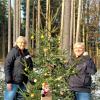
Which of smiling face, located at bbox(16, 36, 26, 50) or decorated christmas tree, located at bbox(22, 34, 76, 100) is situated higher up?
smiling face, located at bbox(16, 36, 26, 50)

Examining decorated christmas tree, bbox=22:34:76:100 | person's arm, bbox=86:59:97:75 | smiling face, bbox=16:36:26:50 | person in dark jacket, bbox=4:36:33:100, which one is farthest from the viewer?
person in dark jacket, bbox=4:36:33:100

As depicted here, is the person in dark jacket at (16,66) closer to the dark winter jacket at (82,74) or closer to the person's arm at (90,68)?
the dark winter jacket at (82,74)

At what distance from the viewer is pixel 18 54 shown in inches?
242

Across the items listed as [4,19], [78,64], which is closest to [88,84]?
[78,64]

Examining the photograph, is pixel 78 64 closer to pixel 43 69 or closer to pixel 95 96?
pixel 43 69

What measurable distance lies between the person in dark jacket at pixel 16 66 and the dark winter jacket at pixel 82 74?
74cm

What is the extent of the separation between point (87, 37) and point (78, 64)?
2391cm

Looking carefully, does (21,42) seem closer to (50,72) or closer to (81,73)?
(50,72)

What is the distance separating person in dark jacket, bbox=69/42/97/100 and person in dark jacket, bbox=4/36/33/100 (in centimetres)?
75

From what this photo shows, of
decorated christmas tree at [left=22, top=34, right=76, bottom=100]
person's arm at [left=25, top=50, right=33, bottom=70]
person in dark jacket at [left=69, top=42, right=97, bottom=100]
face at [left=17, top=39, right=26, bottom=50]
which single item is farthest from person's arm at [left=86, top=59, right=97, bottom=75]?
face at [left=17, top=39, right=26, bottom=50]

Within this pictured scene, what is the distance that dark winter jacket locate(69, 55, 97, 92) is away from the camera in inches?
220

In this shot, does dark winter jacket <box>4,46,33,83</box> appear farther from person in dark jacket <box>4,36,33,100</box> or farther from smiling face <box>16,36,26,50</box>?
smiling face <box>16,36,26,50</box>

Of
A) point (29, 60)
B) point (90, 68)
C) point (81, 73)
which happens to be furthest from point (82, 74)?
point (29, 60)

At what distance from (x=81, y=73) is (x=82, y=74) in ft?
0.07
